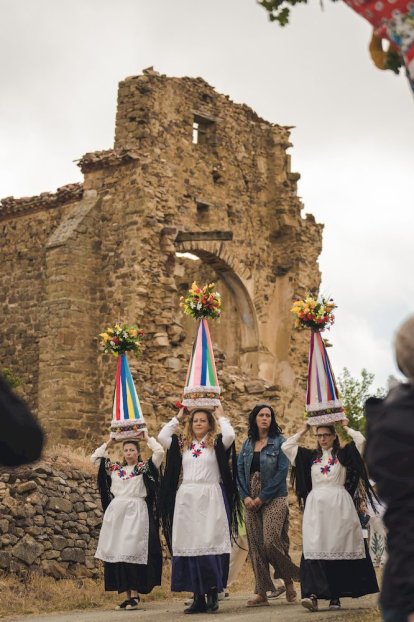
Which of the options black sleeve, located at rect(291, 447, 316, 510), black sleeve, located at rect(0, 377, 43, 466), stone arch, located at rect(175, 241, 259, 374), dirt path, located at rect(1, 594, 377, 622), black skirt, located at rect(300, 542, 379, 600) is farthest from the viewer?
stone arch, located at rect(175, 241, 259, 374)

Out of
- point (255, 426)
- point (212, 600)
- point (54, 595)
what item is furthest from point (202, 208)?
point (212, 600)

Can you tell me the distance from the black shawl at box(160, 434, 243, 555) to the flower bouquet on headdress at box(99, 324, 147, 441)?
34.6 inches

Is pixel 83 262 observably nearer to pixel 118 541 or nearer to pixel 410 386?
pixel 118 541

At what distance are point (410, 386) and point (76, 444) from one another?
47.2 feet

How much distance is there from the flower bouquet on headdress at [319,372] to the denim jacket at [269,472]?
0.58 meters

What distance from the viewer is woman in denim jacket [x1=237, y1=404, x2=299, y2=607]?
10000 millimetres

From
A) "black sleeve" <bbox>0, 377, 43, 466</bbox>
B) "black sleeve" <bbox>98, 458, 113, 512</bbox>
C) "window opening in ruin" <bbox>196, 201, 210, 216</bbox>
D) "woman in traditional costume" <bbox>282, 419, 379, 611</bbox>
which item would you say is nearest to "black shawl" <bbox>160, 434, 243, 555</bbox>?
"woman in traditional costume" <bbox>282, 419, 379, 611</bbox>

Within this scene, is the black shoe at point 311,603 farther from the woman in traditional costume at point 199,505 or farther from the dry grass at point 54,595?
the dry grass at point 54,595

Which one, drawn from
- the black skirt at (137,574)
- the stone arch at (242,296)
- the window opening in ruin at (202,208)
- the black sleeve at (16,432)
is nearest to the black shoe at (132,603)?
the black skirt at (137,574)

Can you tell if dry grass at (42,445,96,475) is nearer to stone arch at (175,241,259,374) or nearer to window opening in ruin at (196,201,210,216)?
stone arch at (175,241,259,374)

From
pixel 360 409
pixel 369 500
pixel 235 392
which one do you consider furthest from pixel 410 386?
pixel 360 409

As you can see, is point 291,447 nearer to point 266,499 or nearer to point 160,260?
point 266,499

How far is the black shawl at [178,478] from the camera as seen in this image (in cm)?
978

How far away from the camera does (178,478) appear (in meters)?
9.97
